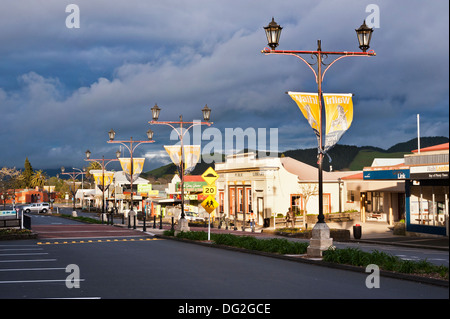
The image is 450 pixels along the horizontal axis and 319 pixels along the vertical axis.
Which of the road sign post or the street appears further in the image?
the road sign post

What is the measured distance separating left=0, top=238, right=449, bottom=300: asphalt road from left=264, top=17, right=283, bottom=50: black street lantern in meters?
7.42

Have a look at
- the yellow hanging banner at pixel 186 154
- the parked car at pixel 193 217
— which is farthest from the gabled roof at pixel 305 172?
the yellow hanging banner at pixel 186 154

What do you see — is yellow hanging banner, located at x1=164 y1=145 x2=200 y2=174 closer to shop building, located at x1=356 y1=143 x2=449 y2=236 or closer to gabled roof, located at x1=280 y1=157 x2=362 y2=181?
shop building, located at x1=356 y1=143 x2=449 y2=236

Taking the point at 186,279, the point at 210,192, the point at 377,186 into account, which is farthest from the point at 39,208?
the point at 186,279

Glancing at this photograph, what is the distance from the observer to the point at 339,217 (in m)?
48.8

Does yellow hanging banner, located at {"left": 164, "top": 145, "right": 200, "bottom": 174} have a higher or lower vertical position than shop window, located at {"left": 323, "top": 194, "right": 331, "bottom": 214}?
higher

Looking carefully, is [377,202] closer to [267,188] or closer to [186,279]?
[267,188]

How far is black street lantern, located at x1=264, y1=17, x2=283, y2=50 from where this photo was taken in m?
18.5

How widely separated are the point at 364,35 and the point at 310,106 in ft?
10.1

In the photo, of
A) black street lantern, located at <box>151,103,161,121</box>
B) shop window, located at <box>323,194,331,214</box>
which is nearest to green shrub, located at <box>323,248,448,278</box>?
black street lantern, located at <box>151,103,161,121</box>

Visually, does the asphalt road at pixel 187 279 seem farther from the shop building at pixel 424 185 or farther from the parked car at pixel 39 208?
the parked car at pixel 39 208

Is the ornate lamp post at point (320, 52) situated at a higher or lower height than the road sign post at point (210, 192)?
higher

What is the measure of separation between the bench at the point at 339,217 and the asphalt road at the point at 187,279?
98.3 ft

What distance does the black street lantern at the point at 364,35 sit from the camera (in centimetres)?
1870
